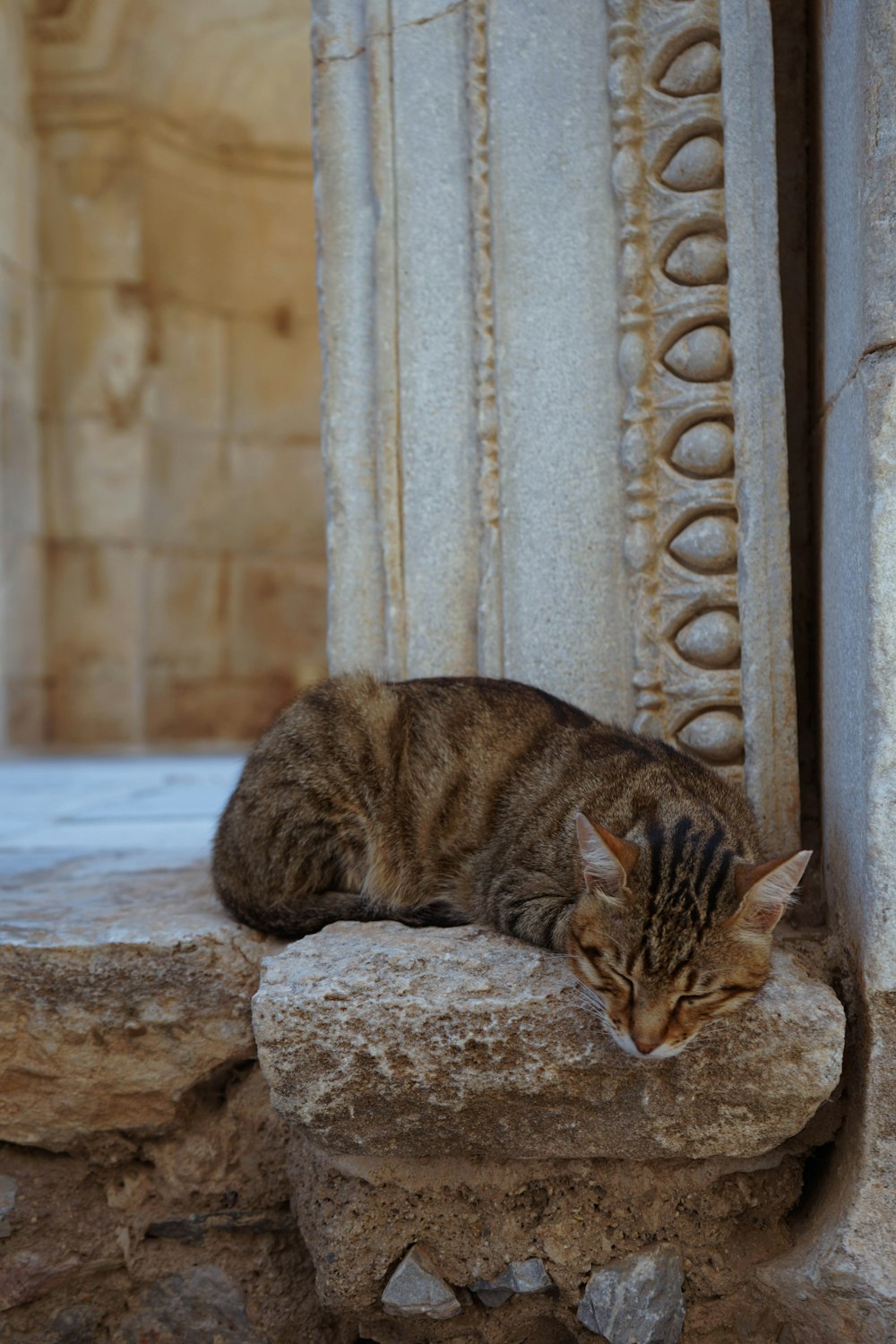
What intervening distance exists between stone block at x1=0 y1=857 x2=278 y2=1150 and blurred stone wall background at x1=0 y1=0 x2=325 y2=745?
546 centimetres

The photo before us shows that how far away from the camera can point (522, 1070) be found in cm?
195

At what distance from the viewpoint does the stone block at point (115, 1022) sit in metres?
2.28

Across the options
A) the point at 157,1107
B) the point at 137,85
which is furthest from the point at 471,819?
the point at 137,85

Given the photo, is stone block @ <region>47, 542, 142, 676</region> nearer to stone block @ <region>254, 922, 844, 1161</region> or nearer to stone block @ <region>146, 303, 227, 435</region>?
stone block @ <region>146, 303, 227, 435</region>

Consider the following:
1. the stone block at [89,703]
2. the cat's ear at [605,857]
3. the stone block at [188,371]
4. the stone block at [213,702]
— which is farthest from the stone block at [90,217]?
the cat's ear at [605,857]

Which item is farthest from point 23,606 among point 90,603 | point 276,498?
point 276,498

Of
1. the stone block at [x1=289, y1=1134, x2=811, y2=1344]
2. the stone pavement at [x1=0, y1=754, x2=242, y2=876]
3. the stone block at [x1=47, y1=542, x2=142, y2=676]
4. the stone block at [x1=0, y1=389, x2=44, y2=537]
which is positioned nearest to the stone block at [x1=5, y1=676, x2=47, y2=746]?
the stone block at [x1=47, y1=542, x2=142, y2=676]

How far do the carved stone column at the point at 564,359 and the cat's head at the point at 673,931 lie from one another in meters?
0.61

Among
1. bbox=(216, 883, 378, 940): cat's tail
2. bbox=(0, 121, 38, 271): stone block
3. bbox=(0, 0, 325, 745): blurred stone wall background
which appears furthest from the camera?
bbox=(0, 0, 325, 745): blurred stone wall background

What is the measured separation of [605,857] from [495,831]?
0.57 metres

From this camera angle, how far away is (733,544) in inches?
97.3

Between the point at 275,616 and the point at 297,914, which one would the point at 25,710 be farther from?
the point at 297,914

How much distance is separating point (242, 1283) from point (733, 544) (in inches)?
67.2

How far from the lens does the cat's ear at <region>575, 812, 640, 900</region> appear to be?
1.86 m
